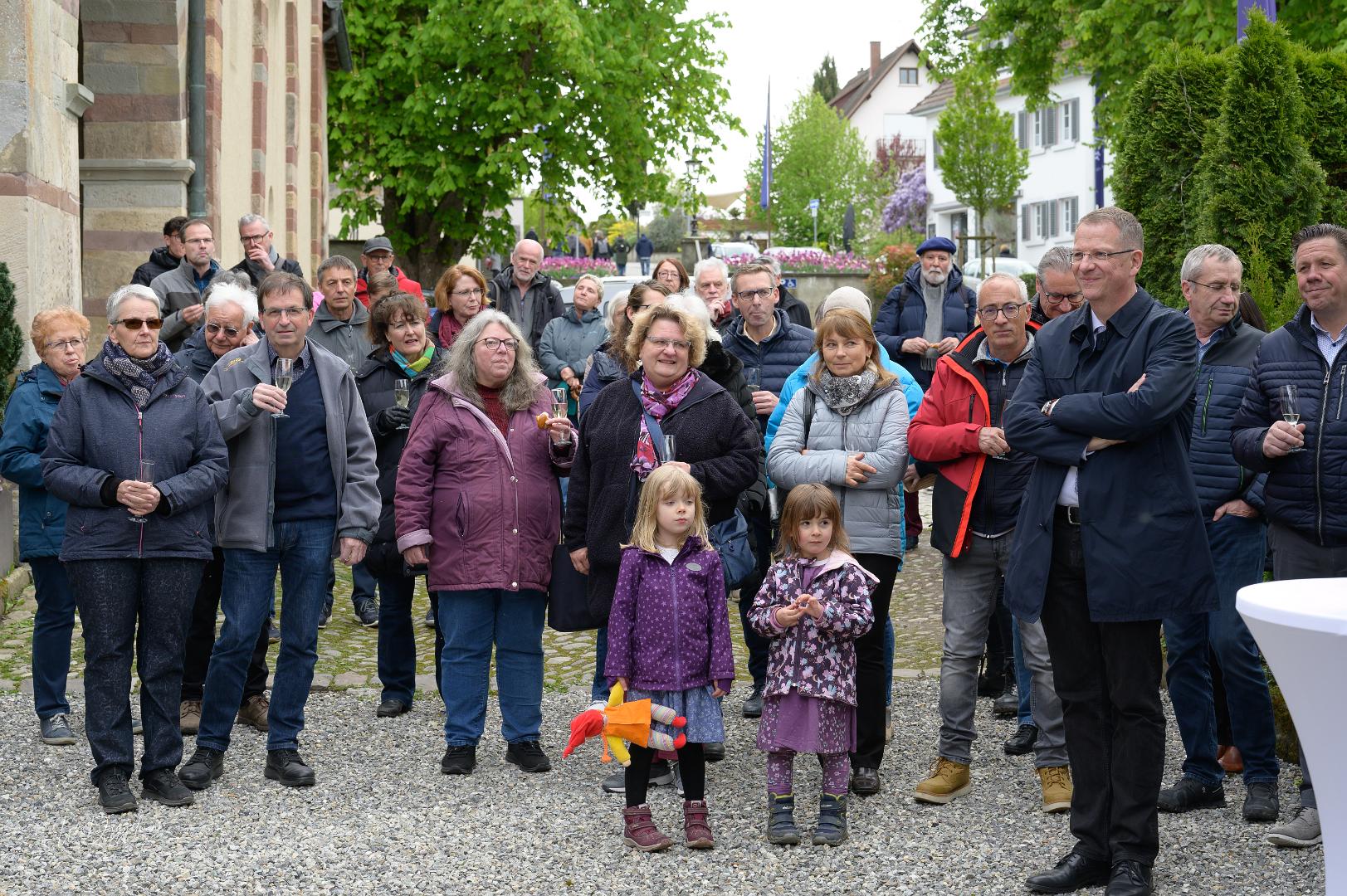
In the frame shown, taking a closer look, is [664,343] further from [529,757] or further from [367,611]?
[367,611]

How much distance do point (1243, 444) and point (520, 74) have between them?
70.5 feet

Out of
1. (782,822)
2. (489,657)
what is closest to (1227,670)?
(782,822)

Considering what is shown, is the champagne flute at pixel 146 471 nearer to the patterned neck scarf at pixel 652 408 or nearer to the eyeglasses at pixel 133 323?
the eyeglasses at pixel 133 323

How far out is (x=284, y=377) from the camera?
600 cm

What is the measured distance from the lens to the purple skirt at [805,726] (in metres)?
5.63

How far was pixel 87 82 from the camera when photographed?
1338cm

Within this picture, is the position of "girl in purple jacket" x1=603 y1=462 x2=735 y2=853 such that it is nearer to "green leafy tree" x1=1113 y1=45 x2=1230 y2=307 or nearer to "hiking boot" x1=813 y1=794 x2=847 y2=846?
"hiking boot" x1=813 y1=794 x2=847 y2=846

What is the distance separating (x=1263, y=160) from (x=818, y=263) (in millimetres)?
25500

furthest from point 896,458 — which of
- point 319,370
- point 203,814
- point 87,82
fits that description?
point 87,82

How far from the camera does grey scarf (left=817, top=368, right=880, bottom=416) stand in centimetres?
632

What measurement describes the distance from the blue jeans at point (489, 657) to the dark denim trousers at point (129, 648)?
1143mm

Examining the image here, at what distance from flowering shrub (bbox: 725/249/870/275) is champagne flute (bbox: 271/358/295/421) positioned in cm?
2551

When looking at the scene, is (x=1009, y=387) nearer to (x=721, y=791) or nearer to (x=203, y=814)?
(x=721, y=791)

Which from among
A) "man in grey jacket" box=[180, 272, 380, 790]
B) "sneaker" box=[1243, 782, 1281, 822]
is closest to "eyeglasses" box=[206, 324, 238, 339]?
"man in grey jacket" box=[180, 272, 380, 790]
